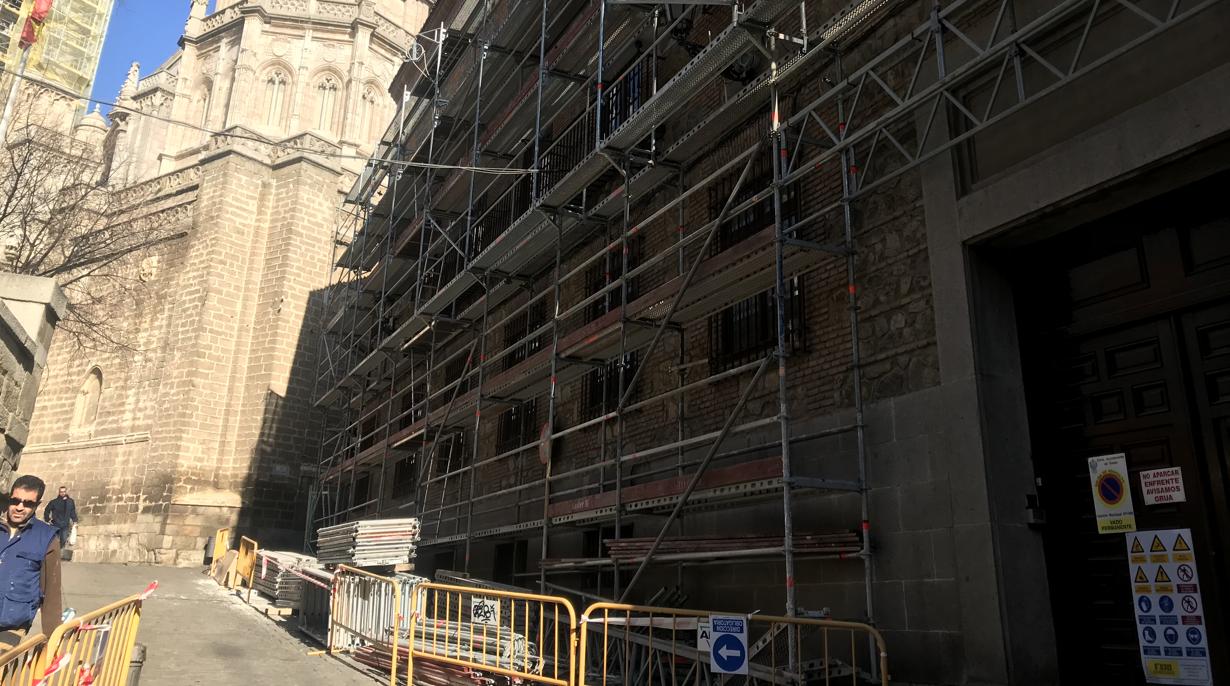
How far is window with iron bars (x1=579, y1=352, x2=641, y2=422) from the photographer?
39.7ft

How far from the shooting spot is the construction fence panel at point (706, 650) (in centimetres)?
660

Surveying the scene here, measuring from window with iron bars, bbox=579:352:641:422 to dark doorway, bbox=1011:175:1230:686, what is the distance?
559cm

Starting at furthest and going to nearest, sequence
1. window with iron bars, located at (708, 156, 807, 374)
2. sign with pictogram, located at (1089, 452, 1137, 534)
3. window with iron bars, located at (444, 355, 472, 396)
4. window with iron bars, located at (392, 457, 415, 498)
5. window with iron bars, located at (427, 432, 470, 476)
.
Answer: window with iron bars, located at (392, 457, 415, 498), window with iron bars, located at (444, 355, 472, 396), window with iron bars, located at (427, 432, 470, 476), window with iron bars, located at (708, 156, 807, 374), sign with pictogram, located at (1089, 452, 1137, 534)

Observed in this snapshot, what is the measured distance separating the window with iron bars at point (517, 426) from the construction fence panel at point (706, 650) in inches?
226

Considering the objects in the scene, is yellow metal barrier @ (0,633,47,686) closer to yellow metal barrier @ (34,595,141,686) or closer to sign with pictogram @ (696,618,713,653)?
yellow metal barrier @ (34,595,141,686)

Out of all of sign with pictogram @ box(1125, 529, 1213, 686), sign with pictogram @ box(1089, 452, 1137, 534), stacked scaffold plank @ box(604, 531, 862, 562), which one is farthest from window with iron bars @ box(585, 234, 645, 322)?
sign with pictogram @ box(1125, 529, 1213, 686)

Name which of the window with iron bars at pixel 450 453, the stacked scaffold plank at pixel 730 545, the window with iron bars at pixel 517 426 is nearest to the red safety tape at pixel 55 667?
the stacked scaffold plank at pixel 730 545

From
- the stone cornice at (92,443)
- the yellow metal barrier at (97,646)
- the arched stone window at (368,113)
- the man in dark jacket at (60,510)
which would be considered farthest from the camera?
the arched stone window at (368,113)

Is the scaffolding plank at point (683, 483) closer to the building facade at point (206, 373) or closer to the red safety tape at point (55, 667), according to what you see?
the red safety tape at point (55, 667)

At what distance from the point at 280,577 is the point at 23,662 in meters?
12.3

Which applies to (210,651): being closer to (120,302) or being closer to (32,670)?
(32,670)

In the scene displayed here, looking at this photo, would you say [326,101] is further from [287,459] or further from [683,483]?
[683,483]

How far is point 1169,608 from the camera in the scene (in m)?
6.13

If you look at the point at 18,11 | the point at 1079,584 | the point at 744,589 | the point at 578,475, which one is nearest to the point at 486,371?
the point at 578,475
